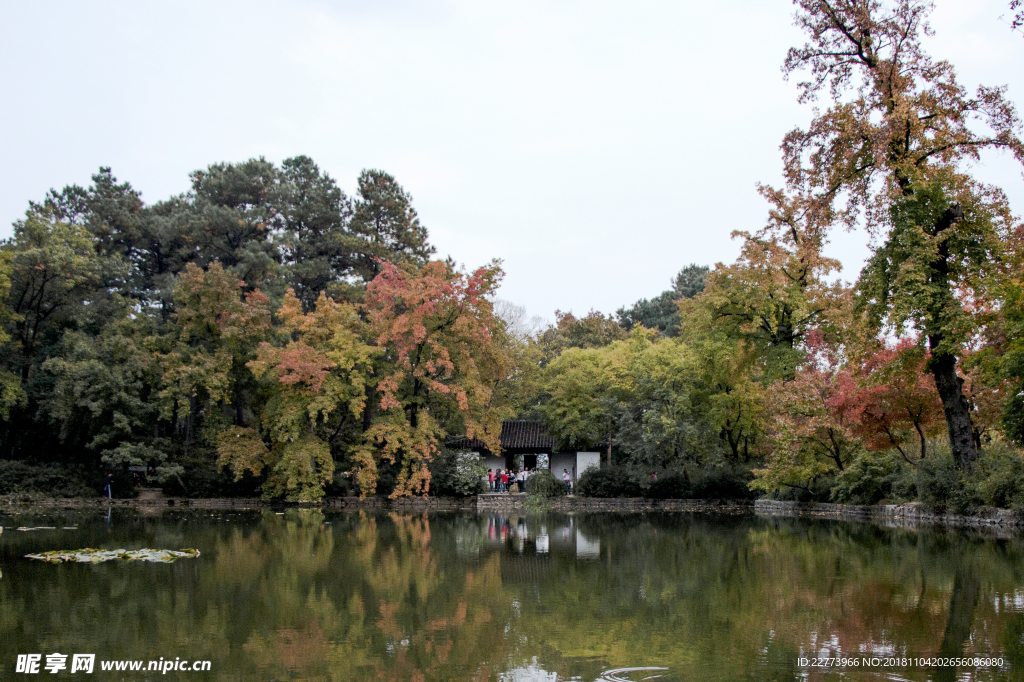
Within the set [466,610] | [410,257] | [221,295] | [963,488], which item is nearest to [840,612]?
[466,610]

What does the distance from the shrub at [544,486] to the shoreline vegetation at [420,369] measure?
138 mm

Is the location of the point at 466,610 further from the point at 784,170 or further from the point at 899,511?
the point at 899,511

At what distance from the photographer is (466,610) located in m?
Answer: 8.80

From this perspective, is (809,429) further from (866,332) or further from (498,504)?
(498,504)

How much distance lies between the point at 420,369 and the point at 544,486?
700 centimetres

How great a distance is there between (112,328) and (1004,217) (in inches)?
1184

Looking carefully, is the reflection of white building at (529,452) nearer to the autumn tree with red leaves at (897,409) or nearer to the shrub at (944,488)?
the autumn tree with red leaves at (897,409)

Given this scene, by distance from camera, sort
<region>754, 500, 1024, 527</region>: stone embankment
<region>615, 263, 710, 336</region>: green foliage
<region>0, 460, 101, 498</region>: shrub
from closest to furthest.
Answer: <region>754, 500, 1024, 527</region>: stone embankment, <region>0, 460, 101, 498</region>: shrub, <region>615, 263, 710, 336</region>: green foliage

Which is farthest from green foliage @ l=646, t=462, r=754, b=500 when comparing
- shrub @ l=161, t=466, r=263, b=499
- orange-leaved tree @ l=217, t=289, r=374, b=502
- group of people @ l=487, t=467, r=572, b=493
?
shrub @ l=161, t=466, r=263, b=499

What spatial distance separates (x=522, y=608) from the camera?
8.95m

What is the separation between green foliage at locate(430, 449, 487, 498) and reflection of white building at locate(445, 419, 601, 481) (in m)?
4.60

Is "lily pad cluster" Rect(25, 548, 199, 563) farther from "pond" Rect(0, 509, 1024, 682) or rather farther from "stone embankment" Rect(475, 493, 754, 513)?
"stone embankment" Rect(475, 493, 754, 513)

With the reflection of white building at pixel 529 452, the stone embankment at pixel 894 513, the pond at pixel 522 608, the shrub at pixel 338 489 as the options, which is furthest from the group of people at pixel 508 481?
the pond at pixel 522 608

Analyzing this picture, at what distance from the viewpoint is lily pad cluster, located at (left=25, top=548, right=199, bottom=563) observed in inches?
498
